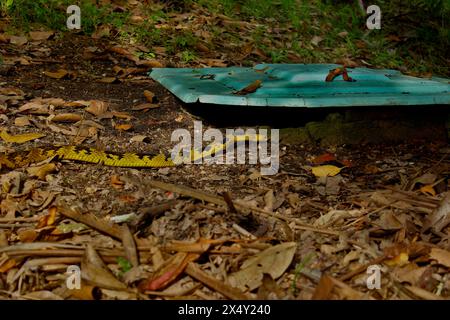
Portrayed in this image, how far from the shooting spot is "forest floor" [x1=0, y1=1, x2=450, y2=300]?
7.58 ft

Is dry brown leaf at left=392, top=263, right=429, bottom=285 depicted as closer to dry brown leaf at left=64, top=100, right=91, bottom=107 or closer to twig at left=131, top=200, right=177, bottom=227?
twig at left=131, top=200, right=177, bottom=227

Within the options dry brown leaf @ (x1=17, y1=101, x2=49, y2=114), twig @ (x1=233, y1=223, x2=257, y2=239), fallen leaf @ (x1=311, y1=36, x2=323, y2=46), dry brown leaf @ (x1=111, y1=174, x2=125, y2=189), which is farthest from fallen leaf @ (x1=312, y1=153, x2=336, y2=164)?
fallen leaf @ (x1=311, y1=36, x2=323, y2=46)

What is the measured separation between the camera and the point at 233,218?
2.72 metres

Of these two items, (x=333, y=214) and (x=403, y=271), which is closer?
(x=403, y=271)

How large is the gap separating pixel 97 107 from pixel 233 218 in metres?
1.88

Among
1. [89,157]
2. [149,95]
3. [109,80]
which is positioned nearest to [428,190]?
[89,157]

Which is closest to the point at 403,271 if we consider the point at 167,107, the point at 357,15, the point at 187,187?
the point at 187,187

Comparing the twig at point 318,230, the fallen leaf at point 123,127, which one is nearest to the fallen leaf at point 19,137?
the fallen leaf at point 123,127

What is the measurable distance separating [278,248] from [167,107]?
7.26 ft

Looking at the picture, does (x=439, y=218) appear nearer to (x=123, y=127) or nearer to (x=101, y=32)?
(x=123, y=127)

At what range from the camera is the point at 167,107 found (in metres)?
4.42
